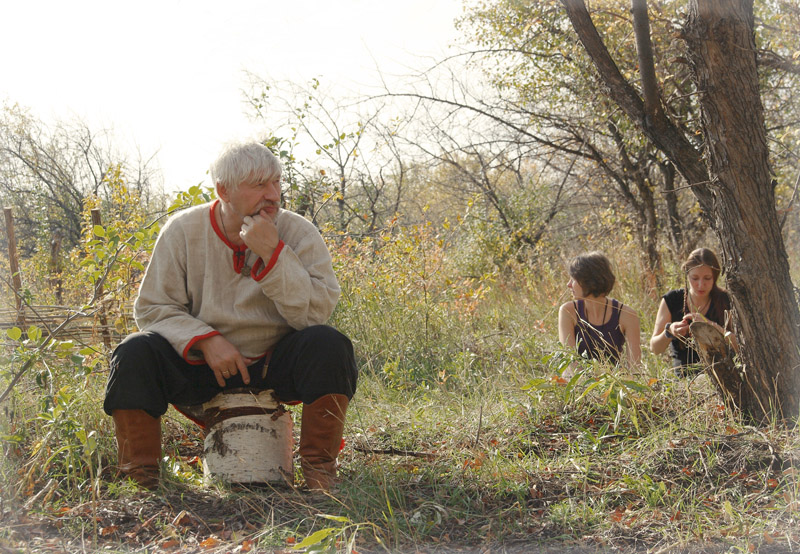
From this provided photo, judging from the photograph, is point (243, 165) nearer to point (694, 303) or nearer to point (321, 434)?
point (321, 434)

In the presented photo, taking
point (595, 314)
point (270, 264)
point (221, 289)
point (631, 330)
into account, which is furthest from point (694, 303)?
point (221, 289)

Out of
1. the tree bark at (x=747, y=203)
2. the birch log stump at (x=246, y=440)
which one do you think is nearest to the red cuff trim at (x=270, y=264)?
the birch log stump at (x=246, y=440)

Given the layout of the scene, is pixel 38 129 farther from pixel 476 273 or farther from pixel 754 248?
pixel 754 248

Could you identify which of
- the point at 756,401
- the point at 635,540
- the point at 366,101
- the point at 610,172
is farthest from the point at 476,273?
the point at 635,540

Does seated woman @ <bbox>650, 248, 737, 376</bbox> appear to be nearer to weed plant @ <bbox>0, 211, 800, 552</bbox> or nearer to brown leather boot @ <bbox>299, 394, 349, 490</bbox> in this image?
weed plant @ <bbox>0, 211, 800, 552</bbox>

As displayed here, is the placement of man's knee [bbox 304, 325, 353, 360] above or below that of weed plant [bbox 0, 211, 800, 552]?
above

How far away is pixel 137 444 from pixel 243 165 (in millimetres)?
1132

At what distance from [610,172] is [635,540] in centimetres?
618

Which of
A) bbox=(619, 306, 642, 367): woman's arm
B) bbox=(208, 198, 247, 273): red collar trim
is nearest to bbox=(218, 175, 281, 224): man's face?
bbox=(208, 198, 247, 273): red collar trim

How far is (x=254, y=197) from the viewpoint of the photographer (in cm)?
270

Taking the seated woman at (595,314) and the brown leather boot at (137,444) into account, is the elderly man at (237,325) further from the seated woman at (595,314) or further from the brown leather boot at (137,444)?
the seated woman at (595,314)

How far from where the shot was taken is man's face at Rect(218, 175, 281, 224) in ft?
8.83

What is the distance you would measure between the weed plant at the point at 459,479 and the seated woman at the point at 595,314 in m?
0.62

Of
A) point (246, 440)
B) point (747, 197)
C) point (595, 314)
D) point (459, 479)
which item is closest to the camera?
point (459, 479)
